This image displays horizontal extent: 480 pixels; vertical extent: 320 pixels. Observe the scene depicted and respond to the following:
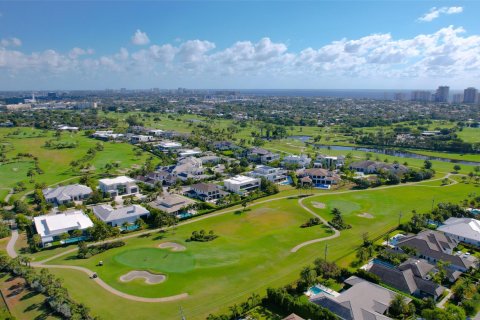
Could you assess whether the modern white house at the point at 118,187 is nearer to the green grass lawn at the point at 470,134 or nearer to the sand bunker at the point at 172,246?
the sand bunker at the point at 172,246

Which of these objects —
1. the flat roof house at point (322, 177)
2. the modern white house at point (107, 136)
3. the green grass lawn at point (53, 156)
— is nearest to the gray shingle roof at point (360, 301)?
the flat roof house at point (322, 177)

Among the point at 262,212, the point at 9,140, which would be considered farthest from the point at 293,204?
the point at 9,140

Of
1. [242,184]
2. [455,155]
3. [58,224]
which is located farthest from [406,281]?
[455,155]

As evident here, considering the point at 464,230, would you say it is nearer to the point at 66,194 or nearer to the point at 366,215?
the point at 366,215

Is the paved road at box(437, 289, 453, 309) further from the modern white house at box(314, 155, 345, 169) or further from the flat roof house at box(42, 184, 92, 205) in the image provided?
the flat roof house at box(42, 184, 92, 205)

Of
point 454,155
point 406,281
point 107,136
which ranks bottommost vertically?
point 454,155

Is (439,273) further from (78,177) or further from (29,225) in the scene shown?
(78,177)
